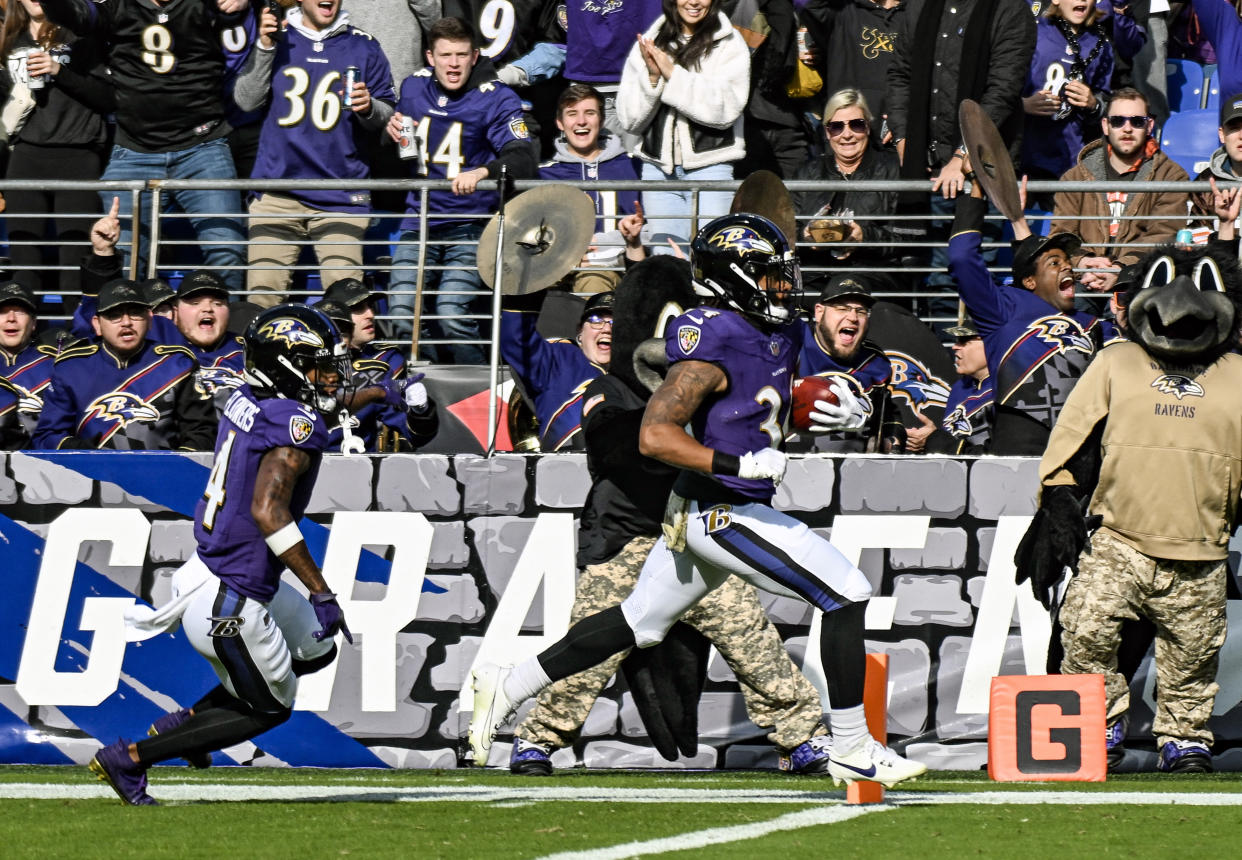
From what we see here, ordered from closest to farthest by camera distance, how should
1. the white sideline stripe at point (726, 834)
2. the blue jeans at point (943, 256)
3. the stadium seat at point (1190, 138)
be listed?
the white sideline stripe at point (726, 834) → the blue jeans at point (943, 256) → the stadium seat at point (1190, 138)

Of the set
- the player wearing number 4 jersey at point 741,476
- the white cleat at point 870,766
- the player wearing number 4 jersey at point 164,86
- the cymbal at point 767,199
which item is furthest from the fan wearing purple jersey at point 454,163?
the white cleat at point 870,766

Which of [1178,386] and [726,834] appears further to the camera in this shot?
[1178,386]

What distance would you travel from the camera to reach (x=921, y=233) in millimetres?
10422

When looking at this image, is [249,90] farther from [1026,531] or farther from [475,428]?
[1026,531]

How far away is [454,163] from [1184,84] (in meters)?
4.77

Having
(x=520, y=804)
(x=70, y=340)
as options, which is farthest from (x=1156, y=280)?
(x=70, y=340)

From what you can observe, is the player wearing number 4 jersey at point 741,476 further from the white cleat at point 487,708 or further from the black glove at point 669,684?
the black glove at point 669,684

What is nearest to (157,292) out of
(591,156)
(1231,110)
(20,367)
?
(20,367)

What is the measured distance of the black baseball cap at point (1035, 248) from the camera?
29.6 ft

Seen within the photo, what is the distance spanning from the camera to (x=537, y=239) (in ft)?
30.2

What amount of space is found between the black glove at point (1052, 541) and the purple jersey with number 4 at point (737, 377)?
1509 mm

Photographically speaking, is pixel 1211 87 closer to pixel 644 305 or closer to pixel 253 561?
pixel 644 305

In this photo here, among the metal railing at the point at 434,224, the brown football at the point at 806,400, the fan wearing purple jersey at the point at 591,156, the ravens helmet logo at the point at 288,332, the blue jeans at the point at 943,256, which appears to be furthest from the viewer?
the fan wearing purple jersey at the point at 591,156

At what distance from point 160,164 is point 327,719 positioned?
4224 millimetres
